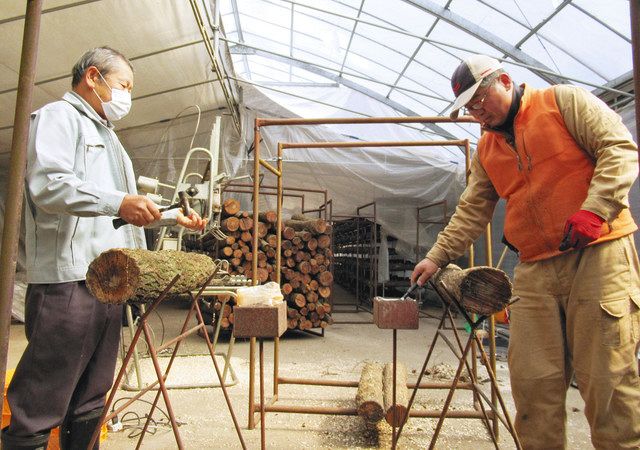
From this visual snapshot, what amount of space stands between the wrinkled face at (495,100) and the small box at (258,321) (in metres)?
1.21

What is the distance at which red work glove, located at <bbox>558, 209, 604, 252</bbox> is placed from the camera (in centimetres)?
131

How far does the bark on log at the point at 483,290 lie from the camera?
1.49 meters

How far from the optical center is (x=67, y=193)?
4.27 ft

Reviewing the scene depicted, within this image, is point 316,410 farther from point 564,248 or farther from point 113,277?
point 564,248

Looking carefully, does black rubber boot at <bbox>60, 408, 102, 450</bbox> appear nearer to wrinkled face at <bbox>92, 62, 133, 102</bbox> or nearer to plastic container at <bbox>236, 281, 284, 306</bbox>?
plastic container at <bbox>236, 281, 284, 306</bbox>

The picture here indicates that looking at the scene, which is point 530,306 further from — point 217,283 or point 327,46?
point 327,46

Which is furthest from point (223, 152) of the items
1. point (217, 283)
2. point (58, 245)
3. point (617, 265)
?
point (617, 265)

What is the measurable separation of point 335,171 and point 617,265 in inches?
227

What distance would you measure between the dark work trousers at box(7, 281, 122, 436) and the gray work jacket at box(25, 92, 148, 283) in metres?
0.07

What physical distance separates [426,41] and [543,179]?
447 centimetres

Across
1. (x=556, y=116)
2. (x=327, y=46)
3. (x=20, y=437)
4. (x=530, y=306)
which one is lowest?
(x=20, y=437)

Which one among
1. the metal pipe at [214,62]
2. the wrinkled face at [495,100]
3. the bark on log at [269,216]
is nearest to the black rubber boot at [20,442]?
the wrinkled face at [495,100]

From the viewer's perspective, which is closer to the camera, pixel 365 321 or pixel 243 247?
pixel 243 247

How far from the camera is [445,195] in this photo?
7086 mm
